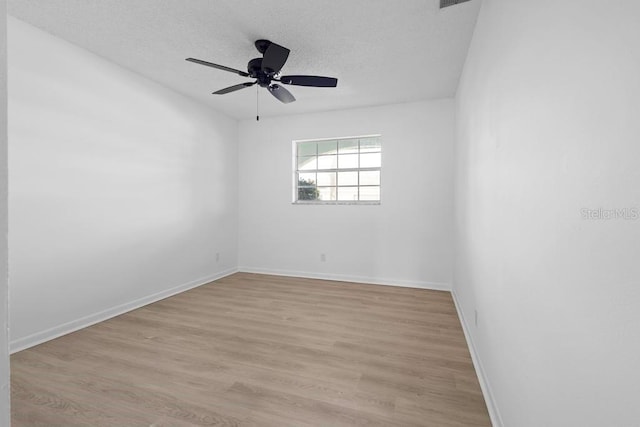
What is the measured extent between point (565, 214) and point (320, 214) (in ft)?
12.2

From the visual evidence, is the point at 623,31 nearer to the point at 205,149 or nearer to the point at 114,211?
the point at 114,211

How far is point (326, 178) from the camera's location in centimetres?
463

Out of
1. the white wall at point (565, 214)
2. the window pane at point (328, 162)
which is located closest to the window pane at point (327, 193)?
the window pane at point (328, 162)

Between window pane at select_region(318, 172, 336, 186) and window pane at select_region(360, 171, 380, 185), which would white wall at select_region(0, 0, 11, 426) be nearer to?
window pane at select_region(360, 171, 380, 185)

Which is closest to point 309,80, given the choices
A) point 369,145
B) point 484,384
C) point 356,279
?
point 369,145

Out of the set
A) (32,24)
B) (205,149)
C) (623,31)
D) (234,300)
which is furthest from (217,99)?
(623,31)

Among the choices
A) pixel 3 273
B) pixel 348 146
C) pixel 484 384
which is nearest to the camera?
pixel 3 273

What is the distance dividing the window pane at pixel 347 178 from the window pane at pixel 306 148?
0.60 meters

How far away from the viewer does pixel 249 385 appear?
5.98 ft

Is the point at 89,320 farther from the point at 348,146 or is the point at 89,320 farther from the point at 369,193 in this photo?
the point at 348,146

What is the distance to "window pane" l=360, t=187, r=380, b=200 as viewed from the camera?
14.1 feet

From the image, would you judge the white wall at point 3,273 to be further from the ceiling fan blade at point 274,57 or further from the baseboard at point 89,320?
the baseboard at point 89,320

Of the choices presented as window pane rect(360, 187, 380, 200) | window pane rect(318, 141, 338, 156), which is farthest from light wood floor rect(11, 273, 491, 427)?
window pane rect(318, 141, 338, 156)

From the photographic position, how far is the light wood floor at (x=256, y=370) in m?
1.57
